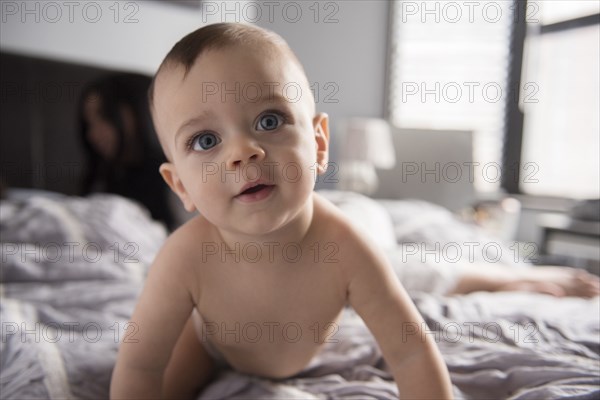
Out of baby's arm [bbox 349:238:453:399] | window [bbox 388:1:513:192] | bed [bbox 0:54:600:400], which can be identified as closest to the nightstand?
bed [bbox 0:54:600:400]

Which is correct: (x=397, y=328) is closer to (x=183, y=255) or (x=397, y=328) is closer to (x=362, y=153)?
(x=183, y=255)

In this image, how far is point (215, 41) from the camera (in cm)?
61

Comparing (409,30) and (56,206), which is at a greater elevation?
(409,30)

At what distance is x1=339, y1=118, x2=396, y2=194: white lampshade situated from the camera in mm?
2951

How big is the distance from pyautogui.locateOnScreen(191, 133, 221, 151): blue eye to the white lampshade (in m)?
2.39

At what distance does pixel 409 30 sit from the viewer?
3.42 m

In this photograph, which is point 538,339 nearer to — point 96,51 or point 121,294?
point 121,294

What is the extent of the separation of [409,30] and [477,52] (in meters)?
0.53

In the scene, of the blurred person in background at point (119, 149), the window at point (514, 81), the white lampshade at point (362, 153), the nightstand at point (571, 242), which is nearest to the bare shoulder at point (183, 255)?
the blurred person in background at point (119, 149)

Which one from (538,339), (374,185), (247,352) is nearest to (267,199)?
(247,352)

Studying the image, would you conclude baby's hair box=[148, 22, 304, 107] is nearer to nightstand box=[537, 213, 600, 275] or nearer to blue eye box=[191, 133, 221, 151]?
blue eye box=[191, 133, 221, 151]

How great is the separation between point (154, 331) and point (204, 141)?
29 centimetres

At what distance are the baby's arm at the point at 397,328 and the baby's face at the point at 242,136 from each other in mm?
149

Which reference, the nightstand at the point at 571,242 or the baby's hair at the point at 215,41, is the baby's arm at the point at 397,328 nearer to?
the baby's hair at the point at 215,41
